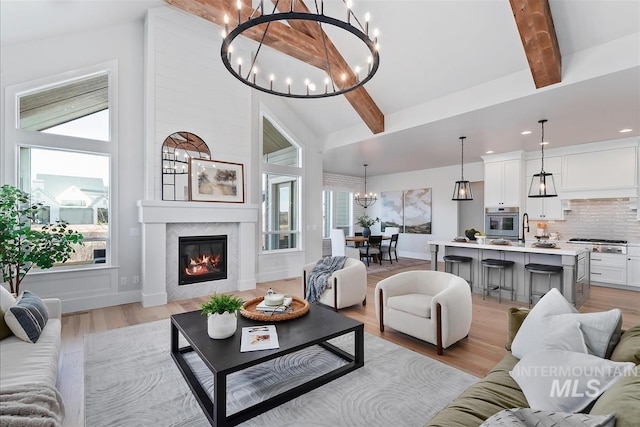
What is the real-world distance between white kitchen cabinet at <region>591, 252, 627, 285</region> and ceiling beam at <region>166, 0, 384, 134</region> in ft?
17.2

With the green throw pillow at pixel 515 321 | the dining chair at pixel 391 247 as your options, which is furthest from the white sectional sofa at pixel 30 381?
the dining chair at pixel 391 247

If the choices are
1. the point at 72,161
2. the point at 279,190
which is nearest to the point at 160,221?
the point at 72,161

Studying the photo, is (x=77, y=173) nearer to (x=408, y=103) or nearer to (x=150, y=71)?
(x=150, y=71)

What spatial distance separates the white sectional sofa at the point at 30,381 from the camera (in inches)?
55.0

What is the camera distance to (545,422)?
0.93m

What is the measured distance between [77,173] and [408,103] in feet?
16.7

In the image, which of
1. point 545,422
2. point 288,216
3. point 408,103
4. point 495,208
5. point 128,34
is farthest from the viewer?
point 495,208

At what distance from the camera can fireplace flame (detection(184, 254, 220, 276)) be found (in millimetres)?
4902

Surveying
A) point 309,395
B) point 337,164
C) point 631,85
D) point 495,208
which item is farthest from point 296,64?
point 495,208

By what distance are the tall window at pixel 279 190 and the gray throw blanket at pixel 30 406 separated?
14.5ft

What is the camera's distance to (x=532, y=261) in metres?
4.52

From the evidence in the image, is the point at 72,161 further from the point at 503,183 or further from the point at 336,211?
the point at 503,183

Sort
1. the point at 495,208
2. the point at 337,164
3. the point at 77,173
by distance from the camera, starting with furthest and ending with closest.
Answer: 1. the point at 337,164
2. the point at 495,208
3. the point at 77,173

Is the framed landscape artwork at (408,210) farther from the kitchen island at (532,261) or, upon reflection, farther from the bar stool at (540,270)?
the bar stool at (540,270)
